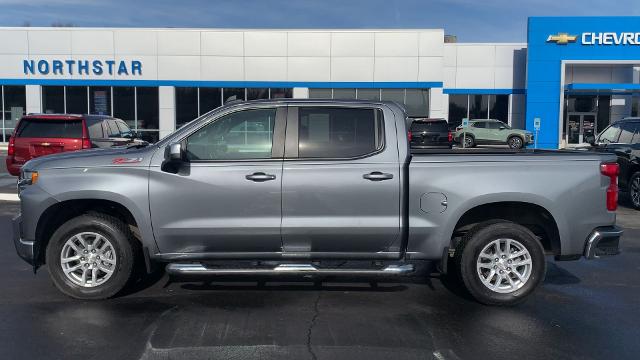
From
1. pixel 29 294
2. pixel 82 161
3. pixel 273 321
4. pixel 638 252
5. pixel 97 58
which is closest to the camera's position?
pixel 273 321

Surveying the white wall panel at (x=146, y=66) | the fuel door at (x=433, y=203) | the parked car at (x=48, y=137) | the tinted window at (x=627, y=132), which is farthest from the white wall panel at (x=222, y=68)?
the fuel door at (x=433, y=203)

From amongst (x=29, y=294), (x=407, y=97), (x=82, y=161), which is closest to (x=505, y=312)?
(x=82, y=161)

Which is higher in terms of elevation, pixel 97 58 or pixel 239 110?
pixel 97 58

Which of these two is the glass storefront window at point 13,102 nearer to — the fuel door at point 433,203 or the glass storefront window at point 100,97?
the glass storefront window at point 100,97

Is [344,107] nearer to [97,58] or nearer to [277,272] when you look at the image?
[277,272]

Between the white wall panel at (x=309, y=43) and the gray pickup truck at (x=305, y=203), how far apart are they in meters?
26.9

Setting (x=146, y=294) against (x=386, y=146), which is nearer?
(x=386, y=146)

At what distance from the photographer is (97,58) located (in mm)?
31703

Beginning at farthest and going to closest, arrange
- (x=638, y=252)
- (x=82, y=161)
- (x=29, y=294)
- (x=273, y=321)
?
(x=638, y=252)
(x=29, y=294)
(x=82, y=161)
(x=273, y=321)

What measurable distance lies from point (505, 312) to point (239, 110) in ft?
10.3

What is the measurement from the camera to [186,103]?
32.3 meters

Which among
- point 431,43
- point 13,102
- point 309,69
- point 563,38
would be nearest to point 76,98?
point 13,102

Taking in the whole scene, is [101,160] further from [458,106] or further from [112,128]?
[458,106]

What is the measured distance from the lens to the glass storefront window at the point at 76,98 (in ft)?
106
